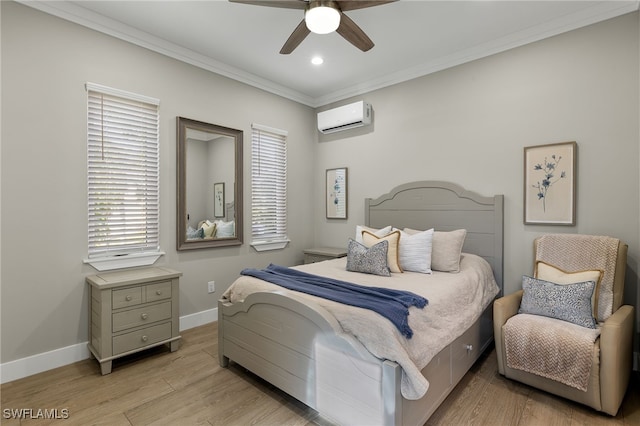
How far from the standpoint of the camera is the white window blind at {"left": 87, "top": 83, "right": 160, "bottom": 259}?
9.00ft

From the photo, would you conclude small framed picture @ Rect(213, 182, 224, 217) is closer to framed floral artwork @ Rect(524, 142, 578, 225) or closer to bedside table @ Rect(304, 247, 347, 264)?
bedside table @ Rect(304, 247, 347, 264)

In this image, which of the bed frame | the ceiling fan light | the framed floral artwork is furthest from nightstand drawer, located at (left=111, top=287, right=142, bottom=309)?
the framed floral artwork

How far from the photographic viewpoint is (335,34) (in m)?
2.97

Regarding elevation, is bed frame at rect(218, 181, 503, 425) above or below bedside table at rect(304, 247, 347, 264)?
below

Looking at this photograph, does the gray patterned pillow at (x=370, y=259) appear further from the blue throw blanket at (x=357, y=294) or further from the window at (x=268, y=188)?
the window at (x=268, y=188)

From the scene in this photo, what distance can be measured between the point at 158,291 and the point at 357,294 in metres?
1.75

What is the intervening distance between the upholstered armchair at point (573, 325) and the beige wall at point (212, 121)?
346 millimetres

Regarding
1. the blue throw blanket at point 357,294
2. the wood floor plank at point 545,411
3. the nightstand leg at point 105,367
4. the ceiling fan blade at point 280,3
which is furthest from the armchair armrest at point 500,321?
the nightstand leg at point 105,367

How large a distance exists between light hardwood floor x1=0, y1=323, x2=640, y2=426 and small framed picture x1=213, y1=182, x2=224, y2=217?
159cm

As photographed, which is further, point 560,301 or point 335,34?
point 335,34

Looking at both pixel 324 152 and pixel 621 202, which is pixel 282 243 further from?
pixel 621 202

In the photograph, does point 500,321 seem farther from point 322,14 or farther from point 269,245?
point 269,245

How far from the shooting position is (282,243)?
14.1 feet

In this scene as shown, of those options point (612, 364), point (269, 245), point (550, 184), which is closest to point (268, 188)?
point (269, 245)
